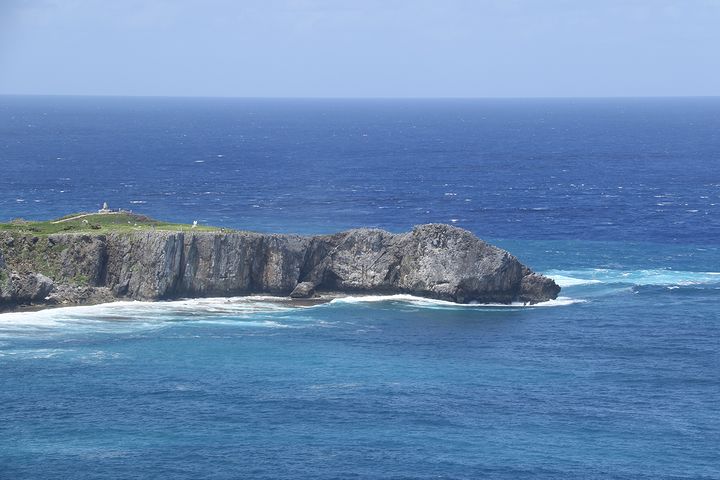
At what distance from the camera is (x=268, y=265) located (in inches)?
5138

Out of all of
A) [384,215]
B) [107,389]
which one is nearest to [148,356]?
[107,389]

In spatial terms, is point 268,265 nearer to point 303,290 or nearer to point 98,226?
point 303,290

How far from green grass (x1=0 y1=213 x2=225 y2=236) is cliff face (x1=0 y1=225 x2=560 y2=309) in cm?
372

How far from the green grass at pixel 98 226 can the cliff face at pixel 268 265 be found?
146 inches

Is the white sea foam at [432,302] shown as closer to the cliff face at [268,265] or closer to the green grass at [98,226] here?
the cliff face at [268,265]

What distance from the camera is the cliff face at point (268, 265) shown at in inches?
4988

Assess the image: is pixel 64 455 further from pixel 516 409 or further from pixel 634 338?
→ pixel 634 338

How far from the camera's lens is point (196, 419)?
89625 mm

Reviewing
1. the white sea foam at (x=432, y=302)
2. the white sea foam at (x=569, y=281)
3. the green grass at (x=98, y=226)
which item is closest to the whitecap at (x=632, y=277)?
the white sea foam at (x=569, y=281)

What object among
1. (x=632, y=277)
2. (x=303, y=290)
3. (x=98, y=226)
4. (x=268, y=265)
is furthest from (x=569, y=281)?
(x=98, y=226)

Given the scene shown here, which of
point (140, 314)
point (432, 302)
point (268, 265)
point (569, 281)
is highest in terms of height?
point (268, 265)

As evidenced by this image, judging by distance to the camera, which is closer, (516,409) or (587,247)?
(516,409)

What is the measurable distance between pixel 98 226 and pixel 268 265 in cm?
1987

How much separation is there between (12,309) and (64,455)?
1652 inches
